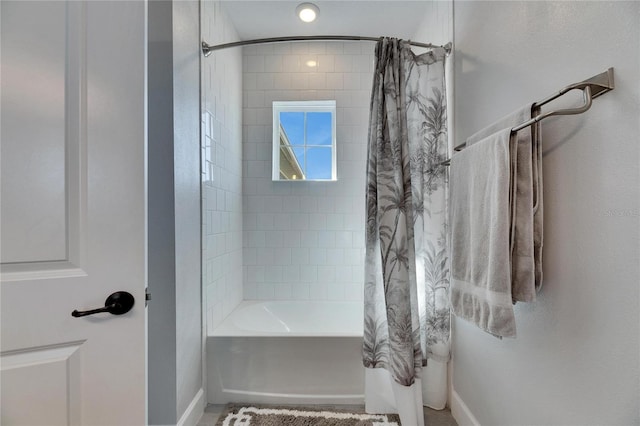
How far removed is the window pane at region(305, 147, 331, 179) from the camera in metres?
2.46

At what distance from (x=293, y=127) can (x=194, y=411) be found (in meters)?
2.19

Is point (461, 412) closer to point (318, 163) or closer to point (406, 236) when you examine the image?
point (406, 236)

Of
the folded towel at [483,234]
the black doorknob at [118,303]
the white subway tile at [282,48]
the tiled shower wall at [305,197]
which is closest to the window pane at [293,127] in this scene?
the tiled shower wall at [305,197]

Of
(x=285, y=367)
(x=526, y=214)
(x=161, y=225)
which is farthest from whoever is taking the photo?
(x=285, y=367)

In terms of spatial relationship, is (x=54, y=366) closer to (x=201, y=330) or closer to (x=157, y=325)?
(x=157, y=325)

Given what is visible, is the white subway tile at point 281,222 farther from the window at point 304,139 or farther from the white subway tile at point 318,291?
the white subway tile at point 318,291

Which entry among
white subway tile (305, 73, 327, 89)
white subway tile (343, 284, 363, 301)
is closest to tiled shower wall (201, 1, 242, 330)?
white subway tile (305, 73, 327, 89)

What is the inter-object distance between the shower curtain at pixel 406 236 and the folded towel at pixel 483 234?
283mm

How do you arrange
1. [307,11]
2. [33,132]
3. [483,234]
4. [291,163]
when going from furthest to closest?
[291,163]
[307,11]
[483,234]
[33,132]

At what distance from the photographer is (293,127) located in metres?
2.50

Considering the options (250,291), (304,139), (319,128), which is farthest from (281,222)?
(319,128)

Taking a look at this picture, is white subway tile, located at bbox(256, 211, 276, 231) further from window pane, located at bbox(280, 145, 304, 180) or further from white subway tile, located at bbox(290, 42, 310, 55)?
white subway tile, located at bbox(290, 42, 310, 55)

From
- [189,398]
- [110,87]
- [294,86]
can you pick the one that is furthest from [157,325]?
[294,86]

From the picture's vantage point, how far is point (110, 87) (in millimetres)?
784
